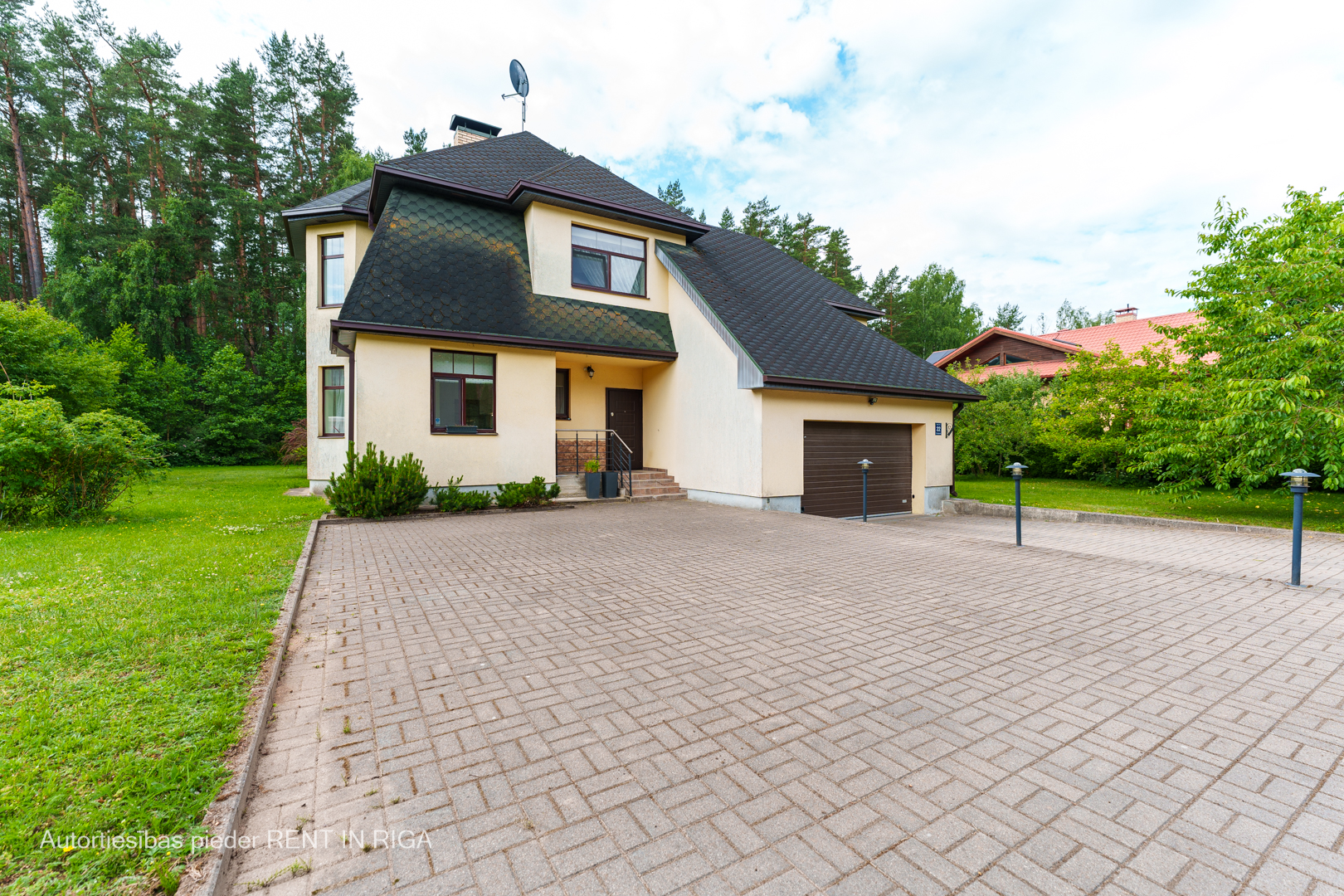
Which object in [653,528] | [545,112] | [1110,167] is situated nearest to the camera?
[653,528]

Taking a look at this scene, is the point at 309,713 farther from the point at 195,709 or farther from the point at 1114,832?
the point at 1114,832

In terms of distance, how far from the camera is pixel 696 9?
386 inches

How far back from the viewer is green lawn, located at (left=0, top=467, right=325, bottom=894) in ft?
5.92

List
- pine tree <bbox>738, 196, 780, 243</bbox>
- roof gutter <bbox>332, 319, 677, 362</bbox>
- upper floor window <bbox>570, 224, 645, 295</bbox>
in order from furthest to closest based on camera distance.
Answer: pine tree <bbox>738, 196, 780, 243</bbox> → upper floor window <bbox>570, 224, 645, 295</bbox> → roof gutter <bbox>332, 319, 677, 362</bbox>

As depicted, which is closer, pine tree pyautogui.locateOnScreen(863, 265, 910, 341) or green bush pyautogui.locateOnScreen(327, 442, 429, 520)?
green bush pyautogui.locateOnScreen(327, 442, 429, 520)

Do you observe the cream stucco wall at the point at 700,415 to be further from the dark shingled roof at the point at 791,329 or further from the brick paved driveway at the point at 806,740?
the brick paved driveway at the point at 806,740

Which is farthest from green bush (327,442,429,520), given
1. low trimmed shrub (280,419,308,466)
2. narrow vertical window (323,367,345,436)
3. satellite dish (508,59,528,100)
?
low trimmed shrub (280,419,308,466)

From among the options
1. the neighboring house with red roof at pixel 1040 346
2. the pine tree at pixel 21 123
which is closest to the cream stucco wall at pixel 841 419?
the neighboring house with red roof at pixel 1040 346

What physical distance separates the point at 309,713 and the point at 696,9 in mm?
12220

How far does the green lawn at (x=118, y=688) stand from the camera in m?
1.81

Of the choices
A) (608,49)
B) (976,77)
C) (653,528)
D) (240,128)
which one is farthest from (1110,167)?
(240,128)

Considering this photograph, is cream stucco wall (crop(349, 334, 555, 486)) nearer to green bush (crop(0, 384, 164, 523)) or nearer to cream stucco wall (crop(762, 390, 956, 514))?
green bush (crop(0, 384, 164, 523))

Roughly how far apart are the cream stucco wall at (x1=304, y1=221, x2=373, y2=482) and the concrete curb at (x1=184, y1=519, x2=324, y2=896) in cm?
1064

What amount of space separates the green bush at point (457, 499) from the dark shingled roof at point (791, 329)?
6142 mm
